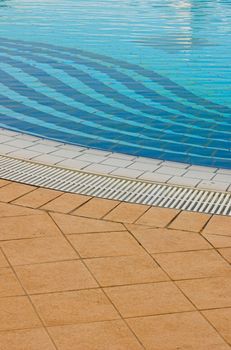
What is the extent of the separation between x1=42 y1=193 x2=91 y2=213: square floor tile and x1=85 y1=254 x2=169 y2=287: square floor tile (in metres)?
1.03

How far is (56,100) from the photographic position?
1066cm

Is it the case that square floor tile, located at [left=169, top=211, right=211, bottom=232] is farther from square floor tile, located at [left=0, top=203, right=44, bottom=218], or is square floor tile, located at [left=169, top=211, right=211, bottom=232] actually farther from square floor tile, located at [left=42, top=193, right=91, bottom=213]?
square floor tile, located at [left=0, top=203, right=44, bottom=218]

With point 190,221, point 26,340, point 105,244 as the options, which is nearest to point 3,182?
point 105,244

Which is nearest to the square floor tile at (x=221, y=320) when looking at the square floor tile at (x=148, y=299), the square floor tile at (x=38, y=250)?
the square floor tile at (x=148, y=299)

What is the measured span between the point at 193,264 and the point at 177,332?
94cm

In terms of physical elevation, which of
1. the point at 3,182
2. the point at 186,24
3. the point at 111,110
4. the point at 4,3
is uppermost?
the point at 3,182

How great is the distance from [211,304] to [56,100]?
6669 millimetres

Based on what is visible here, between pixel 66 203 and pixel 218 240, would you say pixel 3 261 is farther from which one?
pixel 218 240

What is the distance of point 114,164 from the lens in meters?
7.29

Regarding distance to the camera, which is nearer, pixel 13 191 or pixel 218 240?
pixel 218 240

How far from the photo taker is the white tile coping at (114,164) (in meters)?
6.81

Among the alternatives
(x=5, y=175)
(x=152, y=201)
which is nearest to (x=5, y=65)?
(x=5, y=175)

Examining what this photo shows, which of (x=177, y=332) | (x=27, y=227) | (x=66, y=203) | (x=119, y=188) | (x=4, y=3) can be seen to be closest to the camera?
(x=177, y=332)

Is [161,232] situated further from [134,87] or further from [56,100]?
[134,87]
